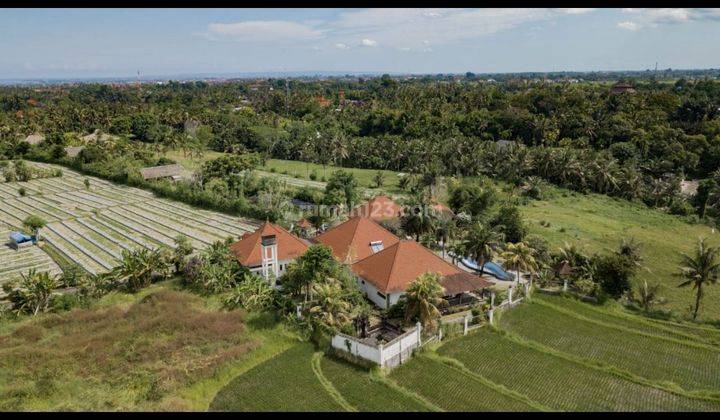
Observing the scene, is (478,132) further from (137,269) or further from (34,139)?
(34,139)

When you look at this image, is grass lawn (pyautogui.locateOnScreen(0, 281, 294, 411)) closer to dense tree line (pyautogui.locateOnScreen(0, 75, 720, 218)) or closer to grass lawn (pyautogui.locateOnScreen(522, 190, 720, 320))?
grass lawn (pyautogui.locateOnScreen(522, 190, 720, 320))

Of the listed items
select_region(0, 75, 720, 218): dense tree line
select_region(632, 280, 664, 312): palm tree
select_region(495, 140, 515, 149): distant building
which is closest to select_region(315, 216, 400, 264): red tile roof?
select_region(632, 280, 664, 312): palm tree

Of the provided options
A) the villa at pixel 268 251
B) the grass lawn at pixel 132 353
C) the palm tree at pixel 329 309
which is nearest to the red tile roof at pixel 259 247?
the villa at pixel 268 251

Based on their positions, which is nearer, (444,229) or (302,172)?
(444,229)

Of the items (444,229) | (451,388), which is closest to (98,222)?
(444,229)

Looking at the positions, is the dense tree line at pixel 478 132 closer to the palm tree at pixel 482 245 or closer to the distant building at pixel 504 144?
the distant building at pixel 504 144

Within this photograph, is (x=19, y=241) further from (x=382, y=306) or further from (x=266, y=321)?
(x=382, y=306)
